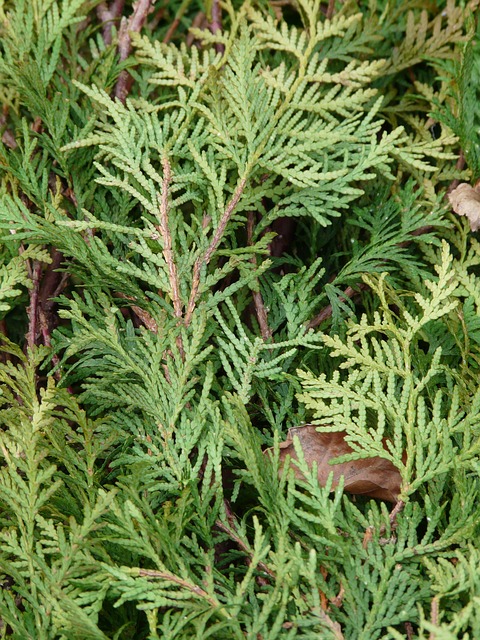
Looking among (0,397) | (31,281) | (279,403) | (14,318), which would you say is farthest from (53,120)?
(279,403)

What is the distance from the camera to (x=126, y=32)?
1572mm

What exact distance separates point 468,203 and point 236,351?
59 centimetres

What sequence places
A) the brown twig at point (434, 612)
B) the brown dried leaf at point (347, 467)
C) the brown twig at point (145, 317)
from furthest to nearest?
1. the brown twig at point (145, 317)
2. the brown dried leaf at point (347, 467)
3. the brown twig at point (434, 612)

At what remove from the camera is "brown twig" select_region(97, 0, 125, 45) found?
173 centimetres

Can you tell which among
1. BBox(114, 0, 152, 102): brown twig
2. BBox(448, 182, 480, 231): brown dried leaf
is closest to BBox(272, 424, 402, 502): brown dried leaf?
BBox(448, 182, 480, 231): brown dried leaf

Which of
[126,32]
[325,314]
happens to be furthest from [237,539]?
[126,32]

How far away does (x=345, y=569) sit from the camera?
3.48ft

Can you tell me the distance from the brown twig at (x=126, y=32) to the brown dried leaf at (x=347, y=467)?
0.92 meters

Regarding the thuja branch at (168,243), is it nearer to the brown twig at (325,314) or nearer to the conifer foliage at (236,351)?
the conifer foliage at (236,351)

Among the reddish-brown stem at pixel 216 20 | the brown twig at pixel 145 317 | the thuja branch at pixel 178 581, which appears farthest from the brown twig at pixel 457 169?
the thuja branch at pixel 178 581

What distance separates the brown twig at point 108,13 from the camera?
1729 millimetres

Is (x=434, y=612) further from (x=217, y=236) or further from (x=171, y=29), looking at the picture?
(x=171, y=29)

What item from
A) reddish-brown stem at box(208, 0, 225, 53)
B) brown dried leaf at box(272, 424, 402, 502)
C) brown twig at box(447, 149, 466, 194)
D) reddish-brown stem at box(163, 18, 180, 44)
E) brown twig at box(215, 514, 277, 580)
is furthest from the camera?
reddish-brown stem at box(163, 18, 180, 44)

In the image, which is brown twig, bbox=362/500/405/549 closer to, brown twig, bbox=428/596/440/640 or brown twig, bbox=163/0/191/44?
brown twig, bbox=428/596/440/640
